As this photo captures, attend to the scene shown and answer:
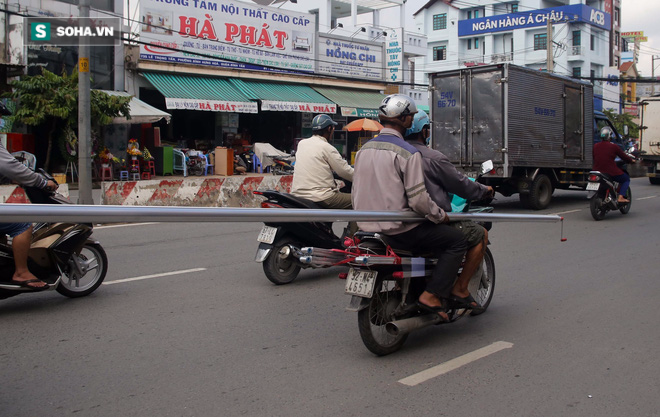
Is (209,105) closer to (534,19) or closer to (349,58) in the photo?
(349,58)

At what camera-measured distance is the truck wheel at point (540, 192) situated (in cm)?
1363

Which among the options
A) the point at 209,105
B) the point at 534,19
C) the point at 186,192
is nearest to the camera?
the point at 186,192

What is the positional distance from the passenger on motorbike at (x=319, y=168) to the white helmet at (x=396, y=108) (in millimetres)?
2287

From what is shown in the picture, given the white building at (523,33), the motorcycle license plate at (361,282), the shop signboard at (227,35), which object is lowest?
the motorcycle license plate at (361,282)

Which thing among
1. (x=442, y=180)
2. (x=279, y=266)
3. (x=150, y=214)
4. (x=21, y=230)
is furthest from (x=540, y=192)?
(x=150, y=214)

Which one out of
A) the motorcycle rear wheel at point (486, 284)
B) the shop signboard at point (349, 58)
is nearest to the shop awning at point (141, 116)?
the shop signboard at point (349, 58)

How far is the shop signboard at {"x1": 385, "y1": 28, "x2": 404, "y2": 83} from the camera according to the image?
29.1m

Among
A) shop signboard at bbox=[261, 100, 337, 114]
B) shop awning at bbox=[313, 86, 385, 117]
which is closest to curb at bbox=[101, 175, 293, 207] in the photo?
shop signboard at bbox=[261, 100, 337, 114]

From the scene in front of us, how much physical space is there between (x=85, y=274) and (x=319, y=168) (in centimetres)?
258

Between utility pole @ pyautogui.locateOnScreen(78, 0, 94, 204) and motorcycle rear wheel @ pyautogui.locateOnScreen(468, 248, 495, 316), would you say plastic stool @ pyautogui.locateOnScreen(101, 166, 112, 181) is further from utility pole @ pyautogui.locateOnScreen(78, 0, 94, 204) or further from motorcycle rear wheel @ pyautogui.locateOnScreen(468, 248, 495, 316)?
motorcycle rear wheel @ pyautogui.locateOnScreen(468, 248, 495, 316)

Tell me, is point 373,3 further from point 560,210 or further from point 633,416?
point 633,416

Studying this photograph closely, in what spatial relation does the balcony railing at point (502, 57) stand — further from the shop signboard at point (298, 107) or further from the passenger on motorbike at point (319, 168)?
the passenger on motorbike at point (319, 168)

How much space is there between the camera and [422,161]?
446cm

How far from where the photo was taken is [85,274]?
6.02 metres
